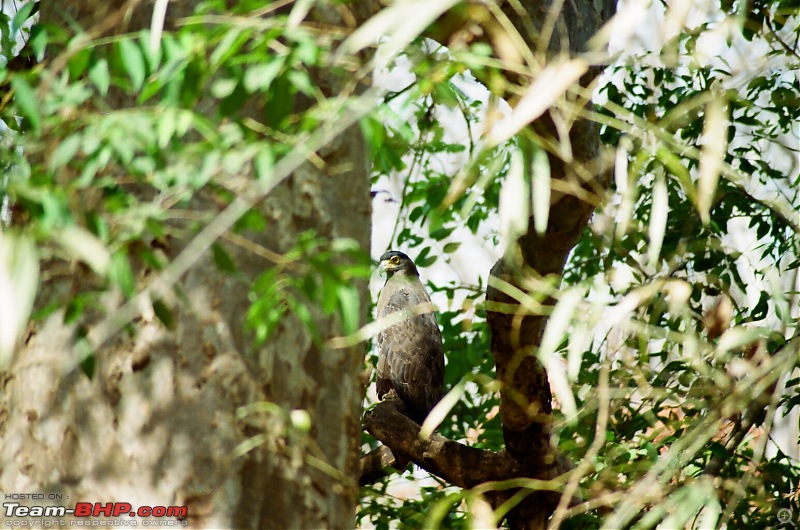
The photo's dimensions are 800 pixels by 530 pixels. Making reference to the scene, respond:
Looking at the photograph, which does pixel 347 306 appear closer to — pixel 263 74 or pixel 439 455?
pixel 263 74

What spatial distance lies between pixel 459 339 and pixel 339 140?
2.35m

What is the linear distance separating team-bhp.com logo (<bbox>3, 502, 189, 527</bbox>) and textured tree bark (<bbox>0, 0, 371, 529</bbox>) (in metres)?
0.01

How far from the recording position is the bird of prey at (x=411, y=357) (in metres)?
4.43

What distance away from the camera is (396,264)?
17.1ft

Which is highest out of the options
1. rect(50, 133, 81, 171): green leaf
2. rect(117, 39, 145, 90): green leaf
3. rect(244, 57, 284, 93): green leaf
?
rect(117, 39, 145, 90): green leaf

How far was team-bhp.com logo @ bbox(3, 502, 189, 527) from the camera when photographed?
143 cm

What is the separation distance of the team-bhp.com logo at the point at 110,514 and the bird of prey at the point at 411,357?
297 centimetres

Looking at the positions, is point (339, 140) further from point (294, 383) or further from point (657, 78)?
point (657, 78)

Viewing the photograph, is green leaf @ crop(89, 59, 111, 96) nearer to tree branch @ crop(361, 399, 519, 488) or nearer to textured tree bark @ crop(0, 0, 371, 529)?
textured tree bark @ crop(0, 0, 371, 529)

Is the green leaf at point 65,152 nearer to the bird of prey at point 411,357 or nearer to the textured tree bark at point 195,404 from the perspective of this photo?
the textured tree bark at point 195,404

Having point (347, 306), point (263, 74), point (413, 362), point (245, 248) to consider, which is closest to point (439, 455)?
point (413, 362)

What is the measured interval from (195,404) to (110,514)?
0.75 ft

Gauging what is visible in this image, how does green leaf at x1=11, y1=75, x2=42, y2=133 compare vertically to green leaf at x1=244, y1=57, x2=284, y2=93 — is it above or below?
below

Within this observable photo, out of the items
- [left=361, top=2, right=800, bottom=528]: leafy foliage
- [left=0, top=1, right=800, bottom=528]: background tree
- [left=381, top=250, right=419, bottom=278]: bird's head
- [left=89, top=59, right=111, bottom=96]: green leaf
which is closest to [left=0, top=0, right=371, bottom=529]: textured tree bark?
[left=0, top=1, right=800, bottom=528]: background tree
